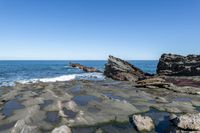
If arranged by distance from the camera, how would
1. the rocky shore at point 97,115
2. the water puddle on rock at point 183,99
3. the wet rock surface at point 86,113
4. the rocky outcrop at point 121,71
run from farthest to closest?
the rocky outcrop at point 121,71, the water puddle on rock at point 183,99, the wet rock surface at point 86,113, the rocky shore at point 97,115

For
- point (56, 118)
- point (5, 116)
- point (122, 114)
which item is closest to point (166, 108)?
point (122, 114)

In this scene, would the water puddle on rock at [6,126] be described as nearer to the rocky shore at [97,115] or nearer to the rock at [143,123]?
the rocky shore at [97,115]

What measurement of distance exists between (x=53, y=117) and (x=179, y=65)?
51397 millimetres

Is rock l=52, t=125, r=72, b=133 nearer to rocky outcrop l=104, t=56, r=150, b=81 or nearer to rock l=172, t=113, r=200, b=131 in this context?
rock l=172, t=113, r=200, b=131

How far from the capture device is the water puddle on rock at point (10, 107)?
21.6 metres

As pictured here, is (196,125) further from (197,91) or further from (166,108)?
(197,91)

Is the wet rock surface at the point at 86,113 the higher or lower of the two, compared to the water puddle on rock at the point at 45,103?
lower

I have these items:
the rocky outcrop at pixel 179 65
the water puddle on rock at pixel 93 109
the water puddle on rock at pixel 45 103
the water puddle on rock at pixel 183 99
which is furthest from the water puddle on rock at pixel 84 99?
the rocky outcrop at pixel 179 65

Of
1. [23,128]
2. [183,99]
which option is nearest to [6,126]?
[23,128]

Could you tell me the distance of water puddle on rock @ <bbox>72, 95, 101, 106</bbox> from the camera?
83.4 feet

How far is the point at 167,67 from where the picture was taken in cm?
6869

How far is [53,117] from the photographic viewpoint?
1995 cm

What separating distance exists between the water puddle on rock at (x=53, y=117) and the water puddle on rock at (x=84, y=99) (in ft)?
13.9

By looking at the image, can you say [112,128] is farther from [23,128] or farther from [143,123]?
[23,128]
